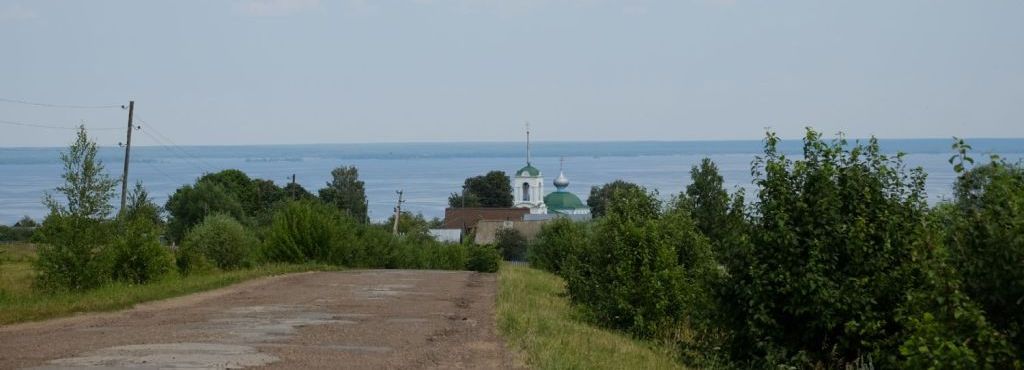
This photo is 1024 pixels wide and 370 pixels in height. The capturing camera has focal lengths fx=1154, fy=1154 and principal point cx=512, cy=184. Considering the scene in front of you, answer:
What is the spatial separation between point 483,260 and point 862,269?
42749 millimetres

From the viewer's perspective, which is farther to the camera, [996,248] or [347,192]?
[347,192]

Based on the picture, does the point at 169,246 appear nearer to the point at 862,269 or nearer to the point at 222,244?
the point at 222,244

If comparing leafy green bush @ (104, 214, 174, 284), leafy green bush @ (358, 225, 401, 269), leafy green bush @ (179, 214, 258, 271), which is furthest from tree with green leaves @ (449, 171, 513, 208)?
leafy green bush @ (104, 214, 174, 284)

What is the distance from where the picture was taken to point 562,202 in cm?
13162

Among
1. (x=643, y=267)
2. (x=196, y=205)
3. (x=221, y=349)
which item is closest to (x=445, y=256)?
(x=196, y=205)

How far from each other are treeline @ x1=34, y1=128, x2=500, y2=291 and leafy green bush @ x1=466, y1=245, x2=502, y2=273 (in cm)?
8

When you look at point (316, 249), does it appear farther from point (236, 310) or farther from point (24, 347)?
point (24, 347)

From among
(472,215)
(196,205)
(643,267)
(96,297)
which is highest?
(643,267)

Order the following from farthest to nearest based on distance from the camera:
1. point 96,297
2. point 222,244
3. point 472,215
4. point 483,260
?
point 472,215
point 483,260
point 222,244
point 96,297

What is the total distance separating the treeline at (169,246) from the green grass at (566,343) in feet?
28.9

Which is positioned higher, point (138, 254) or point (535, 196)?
point (138, 254)

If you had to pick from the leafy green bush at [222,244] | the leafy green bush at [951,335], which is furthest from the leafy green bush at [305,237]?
the leafy green bush at [951,335]

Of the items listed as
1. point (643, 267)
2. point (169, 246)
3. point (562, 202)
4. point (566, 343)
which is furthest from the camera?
point (562, 202)

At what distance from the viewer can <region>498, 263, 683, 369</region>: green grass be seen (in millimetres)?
13281
